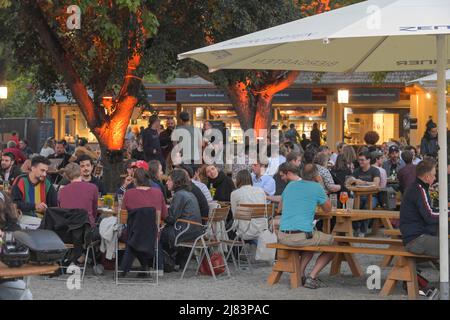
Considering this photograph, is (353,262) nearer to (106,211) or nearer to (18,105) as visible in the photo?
(106,211)

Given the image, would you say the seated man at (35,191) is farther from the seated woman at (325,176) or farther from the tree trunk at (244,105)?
the tree trunk at (244,105)

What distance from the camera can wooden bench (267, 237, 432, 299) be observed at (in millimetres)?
9789

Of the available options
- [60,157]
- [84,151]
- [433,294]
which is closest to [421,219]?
[433,294]

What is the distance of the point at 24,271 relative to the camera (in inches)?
235

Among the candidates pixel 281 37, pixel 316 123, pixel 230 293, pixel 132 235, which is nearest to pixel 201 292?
pixel 230 293

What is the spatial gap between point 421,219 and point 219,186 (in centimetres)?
454

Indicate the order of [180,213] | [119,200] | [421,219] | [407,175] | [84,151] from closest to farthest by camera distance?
[421,219]
[180,213]
[119,200]
[407,175]
[84,151]

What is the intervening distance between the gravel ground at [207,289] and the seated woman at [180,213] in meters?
0.49

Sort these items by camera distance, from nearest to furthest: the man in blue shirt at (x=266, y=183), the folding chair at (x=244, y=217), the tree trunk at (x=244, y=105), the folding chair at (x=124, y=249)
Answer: the folding chair at (x=124, y=249)
the folding chair at (x=244, y=217)
the man in blue shirt at (x=266, y=183)
the tree trunk at (x=244, y=105)

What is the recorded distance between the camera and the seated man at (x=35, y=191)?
453 inches

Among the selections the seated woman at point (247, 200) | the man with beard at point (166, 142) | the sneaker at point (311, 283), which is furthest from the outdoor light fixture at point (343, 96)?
the sneaker at point (311, 283)

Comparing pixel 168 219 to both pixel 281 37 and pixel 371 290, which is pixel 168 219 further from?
pixel 281 37

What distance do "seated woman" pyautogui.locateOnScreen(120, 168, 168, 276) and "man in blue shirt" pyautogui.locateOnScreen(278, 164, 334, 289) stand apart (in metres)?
1.62
